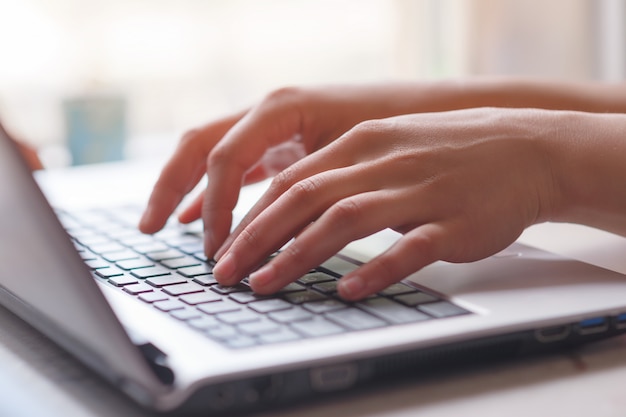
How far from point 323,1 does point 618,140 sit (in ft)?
5.54

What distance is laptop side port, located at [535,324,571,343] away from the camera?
49 cm

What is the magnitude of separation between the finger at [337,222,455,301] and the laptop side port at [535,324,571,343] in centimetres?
9

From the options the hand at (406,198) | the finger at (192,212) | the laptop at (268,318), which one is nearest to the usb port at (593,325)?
the laptop at (268,318)

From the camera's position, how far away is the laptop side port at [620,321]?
0.51 metres

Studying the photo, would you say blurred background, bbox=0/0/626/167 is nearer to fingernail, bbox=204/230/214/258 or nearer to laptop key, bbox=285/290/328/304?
fingernail, bbox=204/230/214/258

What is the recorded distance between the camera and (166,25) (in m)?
2.09

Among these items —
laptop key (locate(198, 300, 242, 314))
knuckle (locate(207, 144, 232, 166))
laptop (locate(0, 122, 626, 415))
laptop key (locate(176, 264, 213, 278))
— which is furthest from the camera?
knuckle (locate(207, 144, 232, 166))

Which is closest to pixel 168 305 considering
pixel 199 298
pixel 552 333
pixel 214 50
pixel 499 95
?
pixel 199 298

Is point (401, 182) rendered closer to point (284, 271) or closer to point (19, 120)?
point (284, 271)

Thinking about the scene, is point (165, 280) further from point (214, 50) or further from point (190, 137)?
point (214, 50)

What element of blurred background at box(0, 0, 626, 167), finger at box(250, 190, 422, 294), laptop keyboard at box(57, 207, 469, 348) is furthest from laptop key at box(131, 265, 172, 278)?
blurred background at box(0, 0, 626, 167)

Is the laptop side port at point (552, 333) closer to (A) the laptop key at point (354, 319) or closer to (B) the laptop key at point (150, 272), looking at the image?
(A) the laptop key at point (354, 319)

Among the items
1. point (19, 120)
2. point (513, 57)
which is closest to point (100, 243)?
point (19, 120)

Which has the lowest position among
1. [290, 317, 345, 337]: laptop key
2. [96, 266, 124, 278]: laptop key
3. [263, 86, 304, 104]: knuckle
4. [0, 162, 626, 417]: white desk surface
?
[0, 162, 626, 417]: white desk surface
